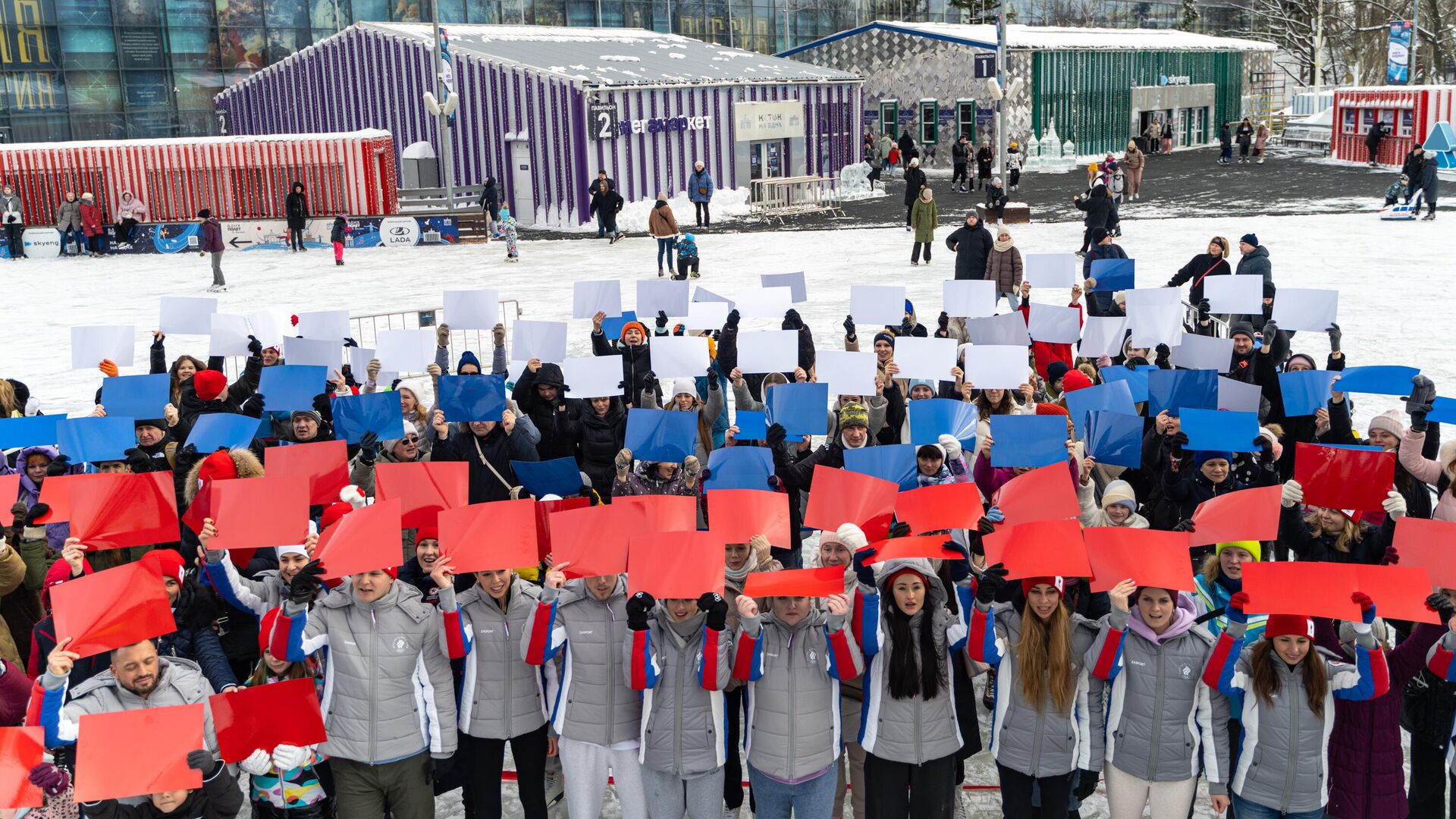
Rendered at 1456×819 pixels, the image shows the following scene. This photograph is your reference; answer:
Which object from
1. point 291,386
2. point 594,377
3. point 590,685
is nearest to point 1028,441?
point 594,377

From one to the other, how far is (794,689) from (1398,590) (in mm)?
2216

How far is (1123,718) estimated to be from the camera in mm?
4688

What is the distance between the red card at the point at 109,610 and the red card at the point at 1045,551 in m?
3.19

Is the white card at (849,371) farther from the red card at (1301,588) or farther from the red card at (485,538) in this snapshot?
the red card at (1301,588)

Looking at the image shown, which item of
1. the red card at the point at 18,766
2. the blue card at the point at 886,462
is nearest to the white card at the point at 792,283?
the blue card at the point at 886,462

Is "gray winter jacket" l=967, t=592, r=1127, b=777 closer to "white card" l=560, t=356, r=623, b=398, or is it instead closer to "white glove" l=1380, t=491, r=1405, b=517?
"white glove" l=1380, t=491, r=1405, b=517

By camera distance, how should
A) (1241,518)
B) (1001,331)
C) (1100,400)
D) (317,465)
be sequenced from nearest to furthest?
(1241,518) < (317,465) < (1100,400) < (1001,331)

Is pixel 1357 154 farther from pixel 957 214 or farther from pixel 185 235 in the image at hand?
pixel 185 235

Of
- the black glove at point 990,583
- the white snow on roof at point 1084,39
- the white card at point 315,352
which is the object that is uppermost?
the white snow on roof at point 1084,39

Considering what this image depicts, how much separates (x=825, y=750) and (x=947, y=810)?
55 cm

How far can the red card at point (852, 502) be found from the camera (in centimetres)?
560

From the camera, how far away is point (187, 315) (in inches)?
406

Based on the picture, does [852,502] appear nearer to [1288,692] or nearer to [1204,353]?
[1288,692]

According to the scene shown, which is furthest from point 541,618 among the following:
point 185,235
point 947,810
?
point 185,235
